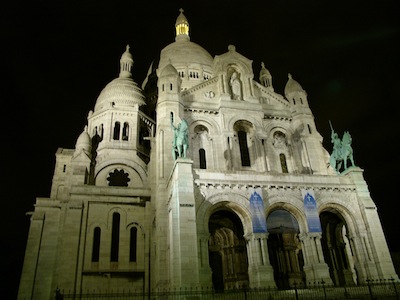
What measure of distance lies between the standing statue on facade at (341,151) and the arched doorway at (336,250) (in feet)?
12.7

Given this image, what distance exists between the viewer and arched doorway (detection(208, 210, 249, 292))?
2658cm

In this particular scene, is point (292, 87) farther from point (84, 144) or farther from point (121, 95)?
point (84, 144)

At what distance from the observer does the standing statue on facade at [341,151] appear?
26.8 metres

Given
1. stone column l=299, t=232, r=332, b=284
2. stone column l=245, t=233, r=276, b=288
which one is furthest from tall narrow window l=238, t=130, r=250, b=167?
stone column l=245, t=233, r=276, b=288

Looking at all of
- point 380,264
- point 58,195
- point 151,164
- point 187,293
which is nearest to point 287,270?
point 380,264

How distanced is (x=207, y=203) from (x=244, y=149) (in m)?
11.1

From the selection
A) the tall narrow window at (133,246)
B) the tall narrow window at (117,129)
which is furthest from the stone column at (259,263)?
the tall narrow window at (117,129)

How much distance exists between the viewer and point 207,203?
2244 cm

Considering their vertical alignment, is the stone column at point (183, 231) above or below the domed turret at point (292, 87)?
below

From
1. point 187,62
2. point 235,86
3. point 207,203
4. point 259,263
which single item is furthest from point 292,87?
point 259,263

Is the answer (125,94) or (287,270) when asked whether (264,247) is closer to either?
(287,270)

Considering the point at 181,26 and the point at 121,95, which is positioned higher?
the point at 181,26

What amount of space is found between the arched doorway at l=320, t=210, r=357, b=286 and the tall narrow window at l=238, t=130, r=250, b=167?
771 centimetres

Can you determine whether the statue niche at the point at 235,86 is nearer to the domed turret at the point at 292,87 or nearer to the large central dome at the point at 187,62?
the domed turret at the point at 292,87
